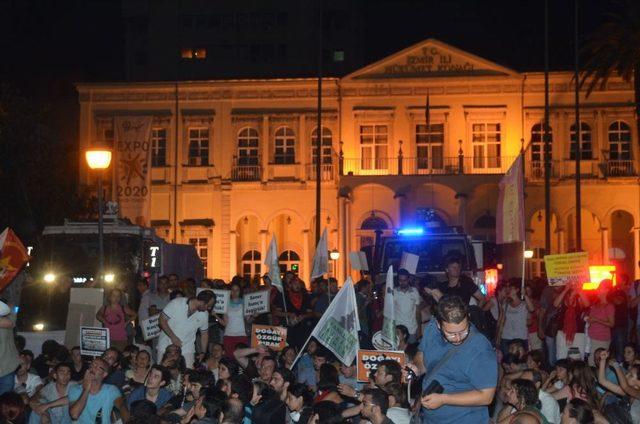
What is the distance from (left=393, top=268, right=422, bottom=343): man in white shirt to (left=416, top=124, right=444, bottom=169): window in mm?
36673

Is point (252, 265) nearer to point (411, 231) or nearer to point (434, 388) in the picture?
point (411, 231)

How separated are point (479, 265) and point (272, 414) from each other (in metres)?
14.0

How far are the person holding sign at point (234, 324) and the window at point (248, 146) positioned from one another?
37.3 metres

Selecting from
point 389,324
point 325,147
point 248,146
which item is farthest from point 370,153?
point 389,324

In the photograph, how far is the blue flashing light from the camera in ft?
81.0

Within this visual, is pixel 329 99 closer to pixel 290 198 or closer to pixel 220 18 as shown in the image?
pixel 290 198

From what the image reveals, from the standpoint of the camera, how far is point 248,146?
186 ft

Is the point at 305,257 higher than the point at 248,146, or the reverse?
the point at 248,146

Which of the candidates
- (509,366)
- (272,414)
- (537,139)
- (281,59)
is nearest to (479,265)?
(509,366)

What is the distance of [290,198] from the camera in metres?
55.8

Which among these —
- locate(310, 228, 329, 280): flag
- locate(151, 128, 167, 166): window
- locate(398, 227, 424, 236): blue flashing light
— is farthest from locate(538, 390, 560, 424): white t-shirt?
locate(151, 128, 167, 166): window

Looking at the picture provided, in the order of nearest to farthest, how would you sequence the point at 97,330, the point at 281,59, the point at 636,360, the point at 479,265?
the point at 636,360, the point at 97,330, the point at 479,265, the point at 281,59

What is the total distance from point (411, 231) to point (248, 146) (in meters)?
32.4

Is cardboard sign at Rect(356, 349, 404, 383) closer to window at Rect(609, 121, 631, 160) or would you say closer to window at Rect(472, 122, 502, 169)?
window at Rect(472, 122, 502, 169)
